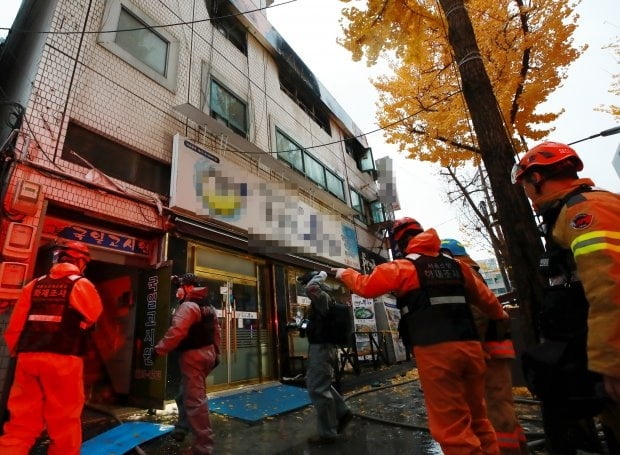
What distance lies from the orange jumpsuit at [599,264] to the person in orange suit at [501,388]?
110 cm

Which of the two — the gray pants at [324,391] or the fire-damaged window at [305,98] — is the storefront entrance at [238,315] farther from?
the fire-damaged window at [305,98]

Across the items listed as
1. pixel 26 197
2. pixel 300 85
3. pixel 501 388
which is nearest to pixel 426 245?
pixel 501 388

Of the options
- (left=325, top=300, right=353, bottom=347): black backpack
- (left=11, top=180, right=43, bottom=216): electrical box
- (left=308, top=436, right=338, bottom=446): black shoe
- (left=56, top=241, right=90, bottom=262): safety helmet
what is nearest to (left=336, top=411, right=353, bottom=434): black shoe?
(left=308, top=436, right=338, bottom=446): black shoe

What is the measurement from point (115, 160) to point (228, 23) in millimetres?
7390

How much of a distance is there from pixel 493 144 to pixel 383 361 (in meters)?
10.3

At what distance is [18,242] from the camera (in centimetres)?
438

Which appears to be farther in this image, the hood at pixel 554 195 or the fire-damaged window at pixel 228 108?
the fire-damaged window at pixel 228 108

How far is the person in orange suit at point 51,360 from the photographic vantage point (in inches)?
96.0

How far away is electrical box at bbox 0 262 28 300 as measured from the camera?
4.14m

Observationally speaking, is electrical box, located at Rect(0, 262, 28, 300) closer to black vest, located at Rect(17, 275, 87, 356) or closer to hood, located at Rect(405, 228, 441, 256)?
black vest, located at Rect(17, 275, 87, 356)

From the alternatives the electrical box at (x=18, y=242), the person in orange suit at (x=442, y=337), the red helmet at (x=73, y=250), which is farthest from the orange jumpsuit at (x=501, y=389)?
the electrical box at (x=18, y=242)

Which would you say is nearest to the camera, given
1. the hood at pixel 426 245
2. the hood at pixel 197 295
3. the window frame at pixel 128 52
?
the hood at pixel 426 245

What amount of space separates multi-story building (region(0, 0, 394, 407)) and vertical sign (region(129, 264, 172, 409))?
30 millimetres

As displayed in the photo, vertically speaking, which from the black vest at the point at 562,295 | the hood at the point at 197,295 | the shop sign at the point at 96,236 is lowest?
the black vest at the point at 562,295
